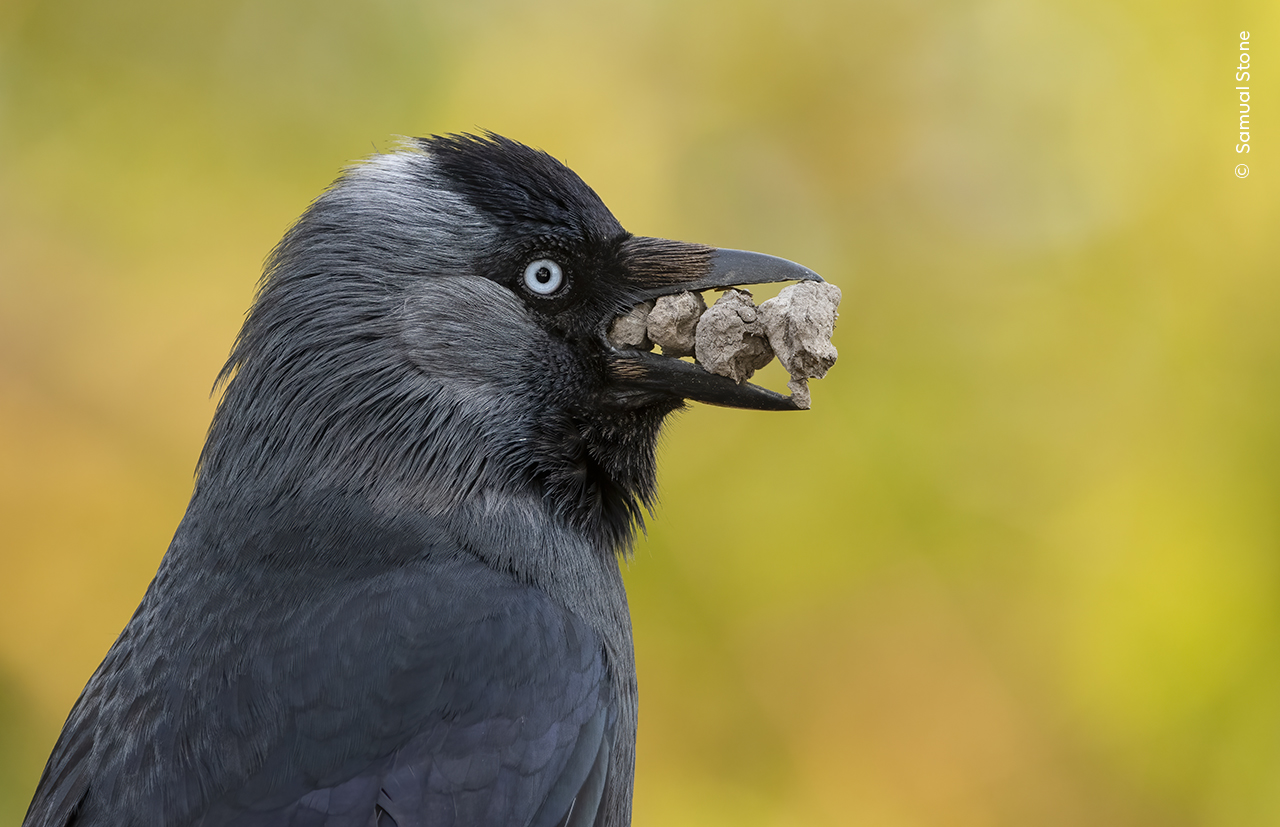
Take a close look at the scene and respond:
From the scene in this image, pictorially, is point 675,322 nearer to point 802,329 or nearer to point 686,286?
point 686,286

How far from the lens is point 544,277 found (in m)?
2.43

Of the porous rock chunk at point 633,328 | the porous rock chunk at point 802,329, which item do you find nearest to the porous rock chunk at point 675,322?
the porous rock chunk at point 633,328

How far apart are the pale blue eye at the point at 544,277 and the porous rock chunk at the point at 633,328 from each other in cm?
16

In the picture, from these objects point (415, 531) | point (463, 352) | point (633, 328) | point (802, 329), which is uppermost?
point (802, 329)

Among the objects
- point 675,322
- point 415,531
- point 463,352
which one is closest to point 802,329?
point 675,322

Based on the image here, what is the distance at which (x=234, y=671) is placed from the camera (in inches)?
80.0

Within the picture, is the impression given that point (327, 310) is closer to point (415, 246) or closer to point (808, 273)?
point (415, 246)

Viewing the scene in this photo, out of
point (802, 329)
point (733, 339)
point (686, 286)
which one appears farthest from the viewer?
point (686, 286)

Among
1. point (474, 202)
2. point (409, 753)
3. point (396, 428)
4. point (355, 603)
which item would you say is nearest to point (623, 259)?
point (474, 202)

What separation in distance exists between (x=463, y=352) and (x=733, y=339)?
57cm

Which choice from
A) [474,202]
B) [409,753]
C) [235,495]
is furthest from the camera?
[474,202]

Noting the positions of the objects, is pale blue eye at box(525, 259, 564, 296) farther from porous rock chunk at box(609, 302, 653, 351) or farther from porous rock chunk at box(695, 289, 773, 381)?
porous rock chunk at box(695, 289, 773, 381)

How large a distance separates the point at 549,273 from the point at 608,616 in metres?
0.76

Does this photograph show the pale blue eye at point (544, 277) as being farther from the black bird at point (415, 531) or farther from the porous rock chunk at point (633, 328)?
the porous rock chunk at point (633, 328)
